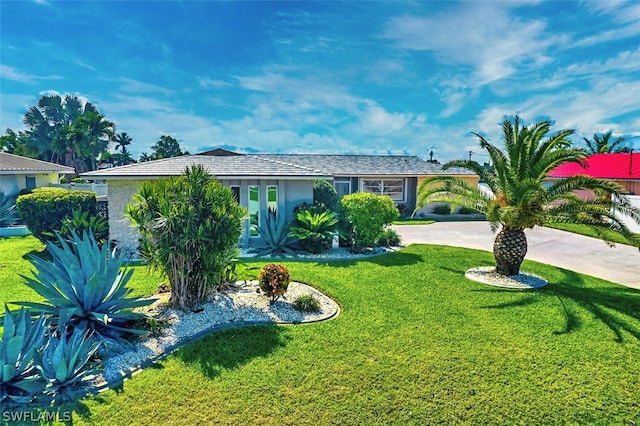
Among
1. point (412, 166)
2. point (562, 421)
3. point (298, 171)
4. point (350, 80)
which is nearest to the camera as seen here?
point (562, 421)

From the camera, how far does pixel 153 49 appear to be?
53.8ft

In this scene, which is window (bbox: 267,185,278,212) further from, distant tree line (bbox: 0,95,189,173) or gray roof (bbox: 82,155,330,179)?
distant tree line (bbox: 0,95,189,173)

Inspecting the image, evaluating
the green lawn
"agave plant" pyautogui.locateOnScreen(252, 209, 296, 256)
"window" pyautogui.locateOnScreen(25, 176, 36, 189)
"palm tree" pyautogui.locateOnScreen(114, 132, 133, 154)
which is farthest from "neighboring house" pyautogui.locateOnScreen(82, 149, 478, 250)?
"palm tree" pyautogui.locateOnScreen(114, 132, 133, 154)

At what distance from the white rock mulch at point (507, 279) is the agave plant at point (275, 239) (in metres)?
6.86

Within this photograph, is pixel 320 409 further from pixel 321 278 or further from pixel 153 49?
pixel 153 49

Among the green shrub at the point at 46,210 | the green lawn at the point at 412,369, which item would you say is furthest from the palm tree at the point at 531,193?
the green shrub at the point at 46,210

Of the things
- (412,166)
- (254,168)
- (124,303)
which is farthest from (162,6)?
(412,166)

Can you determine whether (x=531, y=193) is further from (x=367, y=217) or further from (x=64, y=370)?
(x=64, y=370)

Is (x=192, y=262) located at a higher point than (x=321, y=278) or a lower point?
higher

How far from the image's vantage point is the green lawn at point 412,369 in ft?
15.0

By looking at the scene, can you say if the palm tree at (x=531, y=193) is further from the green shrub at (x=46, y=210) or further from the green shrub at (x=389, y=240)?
the green shrub at (x=46, y=210)

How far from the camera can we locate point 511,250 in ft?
34.8

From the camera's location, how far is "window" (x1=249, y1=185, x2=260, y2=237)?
15.0 m

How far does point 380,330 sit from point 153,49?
16.7 metres
